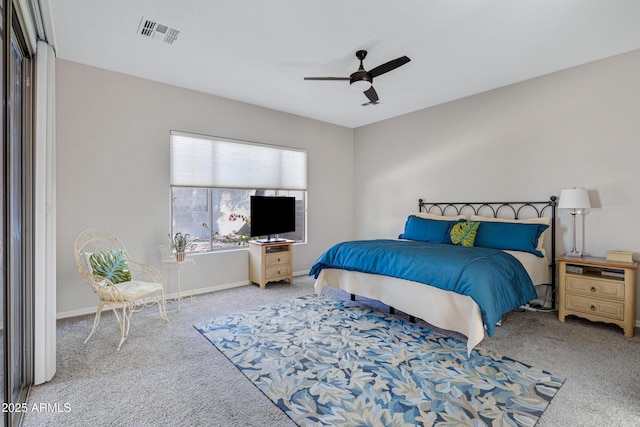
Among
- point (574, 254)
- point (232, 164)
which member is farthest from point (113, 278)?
point (574, 254)

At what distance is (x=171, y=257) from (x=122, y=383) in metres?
2.02

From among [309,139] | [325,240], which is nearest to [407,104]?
[309,139]

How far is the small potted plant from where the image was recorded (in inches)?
151

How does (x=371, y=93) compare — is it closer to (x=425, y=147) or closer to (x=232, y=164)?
(x=425, y=147)

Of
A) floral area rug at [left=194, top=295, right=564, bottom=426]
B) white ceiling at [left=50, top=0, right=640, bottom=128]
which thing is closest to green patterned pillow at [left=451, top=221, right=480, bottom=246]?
floral area rug at [left=194, top=295, right=564, bottom=426]

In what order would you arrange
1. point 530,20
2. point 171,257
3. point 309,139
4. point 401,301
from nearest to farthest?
point 530,20 → point 401,301 → point 171,257 → point 309,139

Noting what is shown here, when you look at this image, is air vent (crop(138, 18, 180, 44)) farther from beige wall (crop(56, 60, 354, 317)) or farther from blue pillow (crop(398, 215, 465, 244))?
blue pillow (crop(398, 215, 465, 244))

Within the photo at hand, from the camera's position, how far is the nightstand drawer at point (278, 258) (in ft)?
→ 15.2

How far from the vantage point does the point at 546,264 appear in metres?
3.64

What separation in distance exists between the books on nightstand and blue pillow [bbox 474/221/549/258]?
1.86 ft

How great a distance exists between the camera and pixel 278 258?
474 centimetres

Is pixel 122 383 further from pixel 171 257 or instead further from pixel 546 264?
pixel 546 264

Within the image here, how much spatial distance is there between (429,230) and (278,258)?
224 centimetres

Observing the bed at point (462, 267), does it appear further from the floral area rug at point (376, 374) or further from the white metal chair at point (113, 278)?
the white metal chair at point (113, 278)
